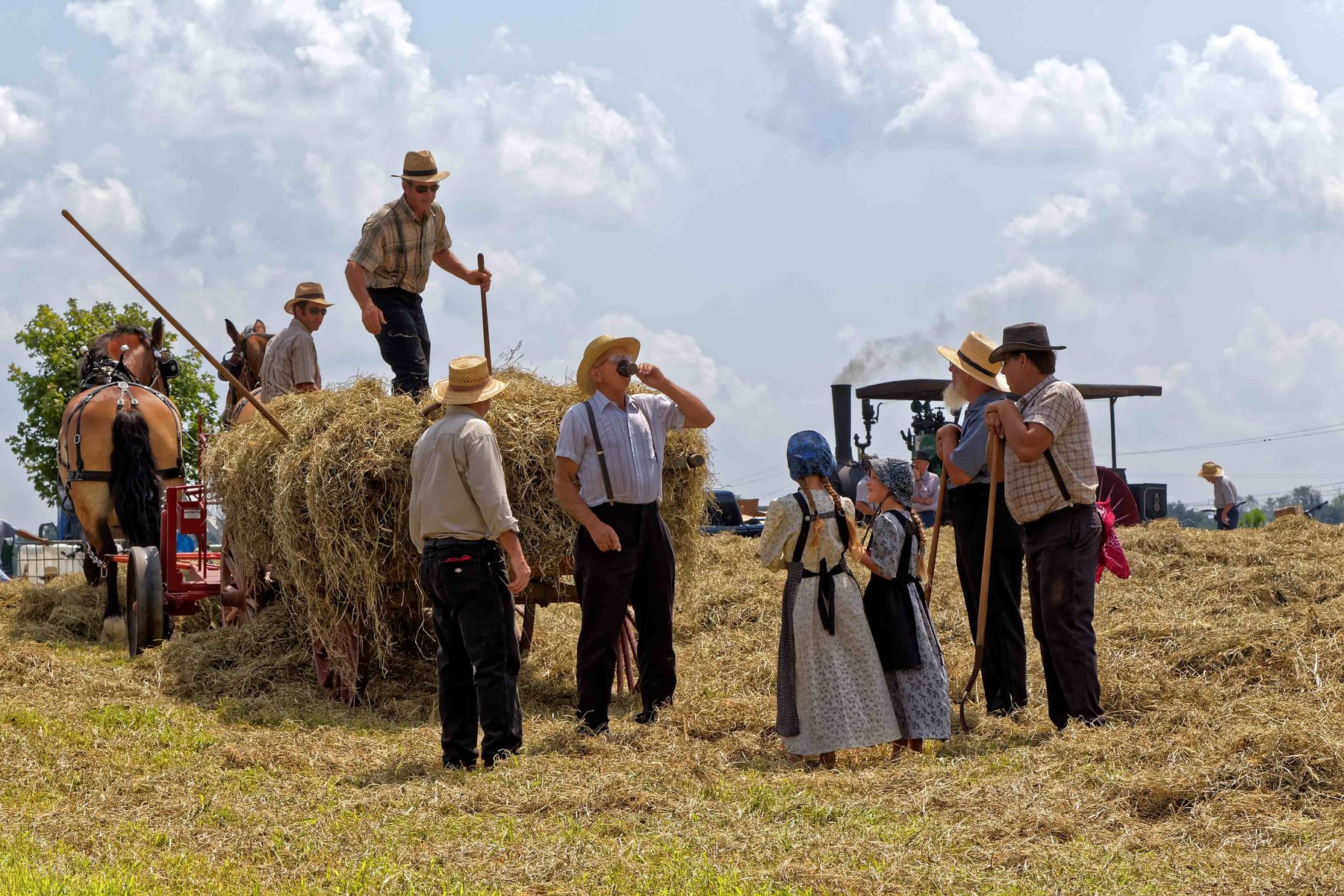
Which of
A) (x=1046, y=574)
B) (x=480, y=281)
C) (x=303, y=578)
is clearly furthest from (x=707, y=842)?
(x=480, y=281)

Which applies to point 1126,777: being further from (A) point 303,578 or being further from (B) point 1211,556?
(B) point 1211,556

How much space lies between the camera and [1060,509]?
5.61 metres

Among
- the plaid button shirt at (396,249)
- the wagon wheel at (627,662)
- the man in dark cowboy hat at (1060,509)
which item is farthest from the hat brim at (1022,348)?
the plaid button shirt at (396,249)

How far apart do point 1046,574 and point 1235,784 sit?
1372mm

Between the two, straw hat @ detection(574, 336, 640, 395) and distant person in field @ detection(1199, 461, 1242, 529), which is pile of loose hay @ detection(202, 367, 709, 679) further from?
distant person in field @ detection(1199, 461, 1242, 529)

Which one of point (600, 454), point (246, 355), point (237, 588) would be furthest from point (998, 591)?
point (246, 355)

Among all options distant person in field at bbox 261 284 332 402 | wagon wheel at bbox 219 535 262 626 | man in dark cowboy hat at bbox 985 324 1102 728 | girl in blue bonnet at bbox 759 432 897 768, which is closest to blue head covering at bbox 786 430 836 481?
girl in blue bonnet at bbox 759 432 897 768

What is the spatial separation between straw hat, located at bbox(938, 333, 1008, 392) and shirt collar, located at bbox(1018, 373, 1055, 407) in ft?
1.68

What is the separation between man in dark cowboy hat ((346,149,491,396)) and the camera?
7633 millimetres

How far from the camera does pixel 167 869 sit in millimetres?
4000

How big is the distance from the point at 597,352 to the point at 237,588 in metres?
3.14

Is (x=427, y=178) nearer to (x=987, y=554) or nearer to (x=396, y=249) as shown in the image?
(x=396, y=249)

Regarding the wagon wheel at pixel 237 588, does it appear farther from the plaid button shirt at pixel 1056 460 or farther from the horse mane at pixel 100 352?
the plaid button shirt at pixel 1056 460

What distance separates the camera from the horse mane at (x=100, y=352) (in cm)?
984
